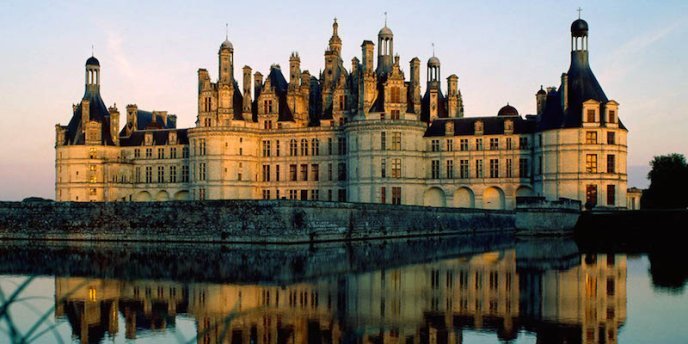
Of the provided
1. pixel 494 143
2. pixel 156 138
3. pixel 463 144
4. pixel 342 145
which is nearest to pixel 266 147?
pixel 342 145

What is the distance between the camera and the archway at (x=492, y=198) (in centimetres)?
6238

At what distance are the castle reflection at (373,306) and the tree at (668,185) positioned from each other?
38.2m

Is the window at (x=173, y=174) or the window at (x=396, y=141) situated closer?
the window at (x=396, y=141)

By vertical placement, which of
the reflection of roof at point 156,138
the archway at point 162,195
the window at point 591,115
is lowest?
the archway at point 162,195

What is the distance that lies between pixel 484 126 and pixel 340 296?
4301 centimetres

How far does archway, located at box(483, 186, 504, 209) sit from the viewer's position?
62375 millimetres

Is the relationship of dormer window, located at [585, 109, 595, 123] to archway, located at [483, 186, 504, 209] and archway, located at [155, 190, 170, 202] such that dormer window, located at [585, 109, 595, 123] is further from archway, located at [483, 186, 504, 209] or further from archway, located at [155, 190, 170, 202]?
archway, located at [155, 190, 170, 202]

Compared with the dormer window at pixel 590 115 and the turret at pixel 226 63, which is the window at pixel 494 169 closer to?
the dormer window at pixel 590 115

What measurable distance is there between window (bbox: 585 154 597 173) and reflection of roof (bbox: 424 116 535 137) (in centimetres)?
577

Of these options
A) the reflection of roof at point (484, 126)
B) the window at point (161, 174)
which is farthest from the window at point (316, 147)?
the window at point (161, 174)

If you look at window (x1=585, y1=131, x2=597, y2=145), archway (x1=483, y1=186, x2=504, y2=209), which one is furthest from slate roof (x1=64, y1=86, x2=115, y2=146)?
window (x1=585, y1=131, x2=597, y2=145)

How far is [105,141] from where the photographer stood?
7256 centimetres

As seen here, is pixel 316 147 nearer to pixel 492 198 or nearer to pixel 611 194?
pixel 492 198

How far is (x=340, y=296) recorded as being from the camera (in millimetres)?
21891
